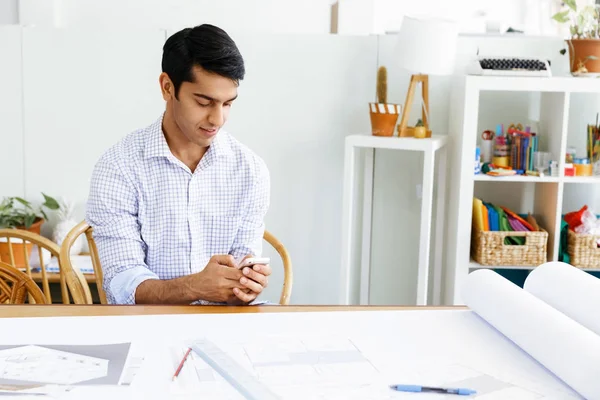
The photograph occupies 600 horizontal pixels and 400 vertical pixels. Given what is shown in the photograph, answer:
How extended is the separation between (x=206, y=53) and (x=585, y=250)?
1.76 m

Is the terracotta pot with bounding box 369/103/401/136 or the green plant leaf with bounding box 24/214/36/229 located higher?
the terracotta pot with bounding box 369/103/401/136

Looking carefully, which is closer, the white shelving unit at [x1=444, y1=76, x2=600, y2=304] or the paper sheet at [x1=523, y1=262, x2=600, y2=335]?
the paper sheet at [x1=523, y1=262, x2=600, y2=335]

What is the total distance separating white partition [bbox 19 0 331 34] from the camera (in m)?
5.16

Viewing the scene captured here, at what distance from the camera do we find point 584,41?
304 centimetres

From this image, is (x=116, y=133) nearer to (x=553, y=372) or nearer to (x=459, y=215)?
(x=459, y=215)

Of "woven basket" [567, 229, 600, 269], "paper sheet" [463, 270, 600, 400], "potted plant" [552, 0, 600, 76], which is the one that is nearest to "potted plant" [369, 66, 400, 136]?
"potted plant" [552, 0, 600, 76]

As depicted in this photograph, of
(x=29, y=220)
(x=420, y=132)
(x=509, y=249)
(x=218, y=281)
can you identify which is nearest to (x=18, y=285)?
(x=218, y=281)

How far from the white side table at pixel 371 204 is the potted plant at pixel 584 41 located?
22.4 inches

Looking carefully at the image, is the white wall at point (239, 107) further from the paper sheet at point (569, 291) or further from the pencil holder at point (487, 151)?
the paper sheet at point (569, 291)

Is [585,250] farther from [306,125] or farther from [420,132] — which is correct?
[306,125]

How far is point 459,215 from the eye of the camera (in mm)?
3008

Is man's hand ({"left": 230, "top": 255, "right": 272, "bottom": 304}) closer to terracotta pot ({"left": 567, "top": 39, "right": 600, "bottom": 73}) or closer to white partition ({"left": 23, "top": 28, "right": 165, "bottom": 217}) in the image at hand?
white partition ({"left": 23, "top": 28, "right": 165, "bottom": 217})

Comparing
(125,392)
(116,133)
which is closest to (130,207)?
(125,392)

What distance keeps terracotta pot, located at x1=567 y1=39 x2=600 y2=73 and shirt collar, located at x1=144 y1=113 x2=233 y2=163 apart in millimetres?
1620
